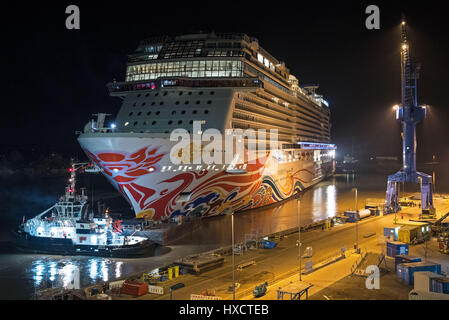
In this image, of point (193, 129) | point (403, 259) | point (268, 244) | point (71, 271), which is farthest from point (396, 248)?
point (71, 271)

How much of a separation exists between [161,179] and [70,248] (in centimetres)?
686

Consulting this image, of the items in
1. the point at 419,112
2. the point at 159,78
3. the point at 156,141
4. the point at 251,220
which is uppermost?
the point at 159,78

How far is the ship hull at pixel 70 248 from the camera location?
22.4 meters

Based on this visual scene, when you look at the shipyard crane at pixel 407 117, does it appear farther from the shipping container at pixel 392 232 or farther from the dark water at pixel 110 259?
the shipping container at pixel 392 232

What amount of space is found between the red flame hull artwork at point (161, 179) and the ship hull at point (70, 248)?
3205 mm

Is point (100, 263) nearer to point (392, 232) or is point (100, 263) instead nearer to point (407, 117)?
point (392, 232)

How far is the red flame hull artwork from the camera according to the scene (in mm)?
23875

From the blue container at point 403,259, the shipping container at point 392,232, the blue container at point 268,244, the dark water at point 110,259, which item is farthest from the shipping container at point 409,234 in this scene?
the dark water at point 110,259

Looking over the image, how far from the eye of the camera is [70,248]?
23188 mm

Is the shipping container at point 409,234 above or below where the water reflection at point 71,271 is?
above
